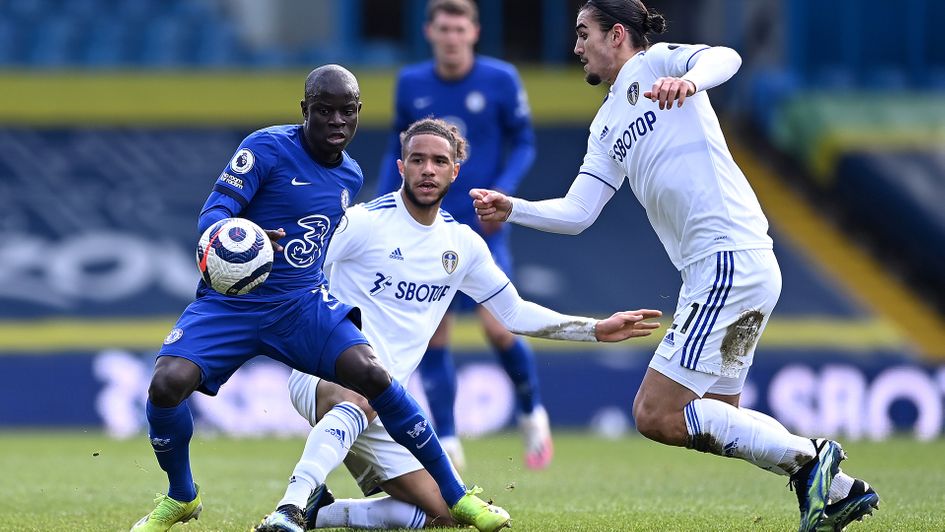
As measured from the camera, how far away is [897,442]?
11516mm

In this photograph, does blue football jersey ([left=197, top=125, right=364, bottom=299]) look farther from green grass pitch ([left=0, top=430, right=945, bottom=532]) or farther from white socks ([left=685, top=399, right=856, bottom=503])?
white socks ([left=685, top=399, right=856, bottom=503])

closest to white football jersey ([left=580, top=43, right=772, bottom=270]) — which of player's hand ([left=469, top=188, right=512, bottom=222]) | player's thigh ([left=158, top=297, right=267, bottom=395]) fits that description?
player's hand ([left=469, top=188, right=512, bottom=222])

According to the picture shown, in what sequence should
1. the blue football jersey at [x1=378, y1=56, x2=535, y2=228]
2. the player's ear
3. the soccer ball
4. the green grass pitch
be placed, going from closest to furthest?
the soccer ball
the player's ear
the green grass pitch
the blue football jersey at [x1=378, y1=56, x2=535, y2=228]

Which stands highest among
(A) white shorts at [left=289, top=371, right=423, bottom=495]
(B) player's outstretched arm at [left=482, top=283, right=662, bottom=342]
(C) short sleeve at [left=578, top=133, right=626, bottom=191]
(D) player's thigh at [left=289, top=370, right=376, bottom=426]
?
(C) short sleeve at [left=578, top=133, right=626, bottom=191]

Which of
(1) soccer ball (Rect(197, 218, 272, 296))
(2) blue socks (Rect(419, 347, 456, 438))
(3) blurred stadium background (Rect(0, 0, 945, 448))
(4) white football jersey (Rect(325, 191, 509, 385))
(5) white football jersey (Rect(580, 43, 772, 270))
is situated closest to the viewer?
(1) soccer ball (Rect(197, 218, 272, 296))

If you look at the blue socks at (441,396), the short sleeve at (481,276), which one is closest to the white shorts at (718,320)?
the short sleeve at (481,276)

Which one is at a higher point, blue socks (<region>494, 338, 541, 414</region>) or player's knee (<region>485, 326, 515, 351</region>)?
player's knee (<region>485, 326, 515, 351</region>)

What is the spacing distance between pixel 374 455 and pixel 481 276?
945 millimetres

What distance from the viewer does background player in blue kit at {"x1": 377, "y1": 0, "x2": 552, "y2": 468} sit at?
28.7 feet

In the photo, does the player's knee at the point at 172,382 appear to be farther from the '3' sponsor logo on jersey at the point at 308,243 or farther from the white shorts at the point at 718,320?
the white shorts at the point at 718,320

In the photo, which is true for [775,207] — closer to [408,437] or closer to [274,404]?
[274,404]

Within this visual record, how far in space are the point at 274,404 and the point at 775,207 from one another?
7.27 meters

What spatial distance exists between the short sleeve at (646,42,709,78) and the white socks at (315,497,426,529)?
2161 millimetres

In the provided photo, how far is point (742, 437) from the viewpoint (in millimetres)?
5527
